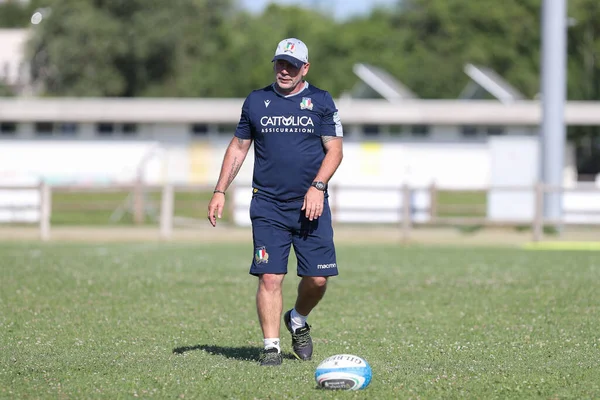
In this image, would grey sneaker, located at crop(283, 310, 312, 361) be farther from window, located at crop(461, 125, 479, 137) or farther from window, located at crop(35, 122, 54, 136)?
Result: window, located at crop(35, 122, 54, 136)

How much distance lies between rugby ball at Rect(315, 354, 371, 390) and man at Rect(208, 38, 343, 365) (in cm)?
100

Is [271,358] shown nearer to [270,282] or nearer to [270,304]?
[270,304]

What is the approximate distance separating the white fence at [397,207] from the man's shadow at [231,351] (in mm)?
16940

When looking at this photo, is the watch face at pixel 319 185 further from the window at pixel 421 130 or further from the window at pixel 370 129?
the window at pixel 421 130

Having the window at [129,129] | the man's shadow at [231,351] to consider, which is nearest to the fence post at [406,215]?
the man's shadow at [231,351]

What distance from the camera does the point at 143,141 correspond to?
181ft

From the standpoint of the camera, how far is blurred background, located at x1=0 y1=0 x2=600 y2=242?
30.2 meters

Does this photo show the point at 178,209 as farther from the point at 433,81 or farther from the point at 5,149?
the point at 433,81

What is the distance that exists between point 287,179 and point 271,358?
4.43ft

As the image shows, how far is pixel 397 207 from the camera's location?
30.4 metres

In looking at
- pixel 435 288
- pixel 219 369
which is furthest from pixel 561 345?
pixel 435 288

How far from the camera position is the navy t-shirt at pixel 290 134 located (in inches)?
320

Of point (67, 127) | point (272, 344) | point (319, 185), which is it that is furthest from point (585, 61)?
point (272, 344)

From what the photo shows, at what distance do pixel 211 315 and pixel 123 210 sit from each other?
2368 centimetres
